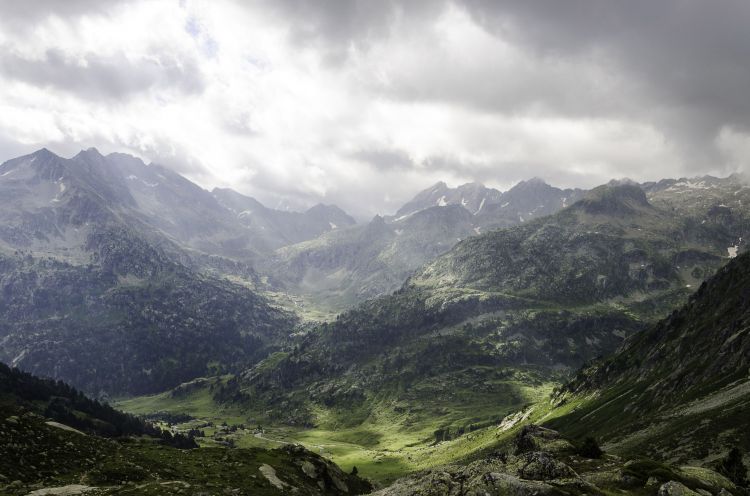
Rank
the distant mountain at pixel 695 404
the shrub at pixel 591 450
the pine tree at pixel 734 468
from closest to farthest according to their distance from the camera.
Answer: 1. the shrub at pixel 591 450
2. the pine tree at pixel 734 468
3. the distant mountain at pixel 695 404

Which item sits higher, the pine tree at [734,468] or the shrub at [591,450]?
the shrub at [591,450]

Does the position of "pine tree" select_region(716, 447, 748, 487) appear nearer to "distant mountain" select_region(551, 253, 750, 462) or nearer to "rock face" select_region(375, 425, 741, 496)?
"distant mountain" select_region(551, 253, 750, 462)

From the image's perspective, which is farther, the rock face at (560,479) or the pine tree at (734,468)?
the pine tree at (734,468)

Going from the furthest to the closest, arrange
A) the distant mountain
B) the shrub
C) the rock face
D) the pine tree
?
the distant mountain
the pine tree
the shrub
the rock face

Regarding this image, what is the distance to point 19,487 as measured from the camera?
46438mm

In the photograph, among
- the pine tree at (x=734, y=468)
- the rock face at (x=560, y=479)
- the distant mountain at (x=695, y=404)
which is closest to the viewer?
the rock face at (x=560, y=479)

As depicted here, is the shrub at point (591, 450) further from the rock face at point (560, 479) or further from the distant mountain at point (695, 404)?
the distant mountain at point (695, 404)

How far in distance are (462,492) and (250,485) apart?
32463 mm

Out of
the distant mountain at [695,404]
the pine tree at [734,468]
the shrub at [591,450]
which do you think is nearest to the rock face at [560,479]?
the shrub at [591,450]

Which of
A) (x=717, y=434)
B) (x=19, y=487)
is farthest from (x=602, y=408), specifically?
(x=19, y=487)

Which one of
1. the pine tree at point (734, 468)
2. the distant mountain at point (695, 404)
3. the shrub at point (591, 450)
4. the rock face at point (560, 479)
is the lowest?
the distant mountain at point (695, 404)

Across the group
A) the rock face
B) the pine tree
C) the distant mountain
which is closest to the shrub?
the rock face

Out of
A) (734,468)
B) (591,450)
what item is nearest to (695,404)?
(734,468)

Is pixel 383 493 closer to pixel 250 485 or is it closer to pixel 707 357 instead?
pixel 250 485
